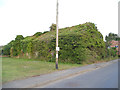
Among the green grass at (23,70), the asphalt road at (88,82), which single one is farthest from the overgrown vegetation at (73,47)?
the asphalt road at (88,82)

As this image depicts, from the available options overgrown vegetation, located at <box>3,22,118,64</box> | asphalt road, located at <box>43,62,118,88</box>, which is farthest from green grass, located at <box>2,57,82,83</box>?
overgrown vegetation, located at <box>3,22,118,64</box>

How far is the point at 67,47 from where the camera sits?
19969mm

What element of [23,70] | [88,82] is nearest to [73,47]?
[23,70]

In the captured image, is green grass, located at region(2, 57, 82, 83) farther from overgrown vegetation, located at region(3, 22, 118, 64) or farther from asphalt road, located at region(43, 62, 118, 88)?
overgrown vegetation, located at region(3, 22, 118, 64)

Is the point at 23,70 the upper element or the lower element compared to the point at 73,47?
lower

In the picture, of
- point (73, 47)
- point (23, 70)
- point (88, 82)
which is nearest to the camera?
point (88, 82)

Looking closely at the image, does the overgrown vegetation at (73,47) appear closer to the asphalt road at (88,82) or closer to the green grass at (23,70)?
the green grass at (23,70)

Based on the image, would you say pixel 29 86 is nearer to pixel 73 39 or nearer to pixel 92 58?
pixel 73 39

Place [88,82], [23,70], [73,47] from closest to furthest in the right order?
[88,82] → [23,70] → [73,47]

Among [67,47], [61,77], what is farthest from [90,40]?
[61,77]

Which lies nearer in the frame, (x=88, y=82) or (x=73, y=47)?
(x=88, y=82)

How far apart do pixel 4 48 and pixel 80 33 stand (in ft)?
95.7

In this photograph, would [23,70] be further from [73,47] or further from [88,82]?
[73,47]

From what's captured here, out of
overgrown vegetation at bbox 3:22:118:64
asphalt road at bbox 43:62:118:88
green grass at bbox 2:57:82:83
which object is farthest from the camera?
overgrown vegetation at bbox 3:22:118:64
